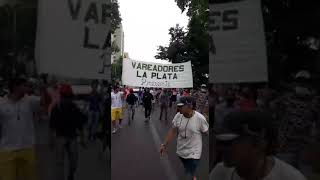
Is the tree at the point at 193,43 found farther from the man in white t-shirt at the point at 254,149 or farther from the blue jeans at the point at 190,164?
the man in white t-shirt at the point at 254,149

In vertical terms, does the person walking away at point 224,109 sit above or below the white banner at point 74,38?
below

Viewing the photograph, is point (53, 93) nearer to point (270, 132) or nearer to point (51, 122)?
point (51, 122)

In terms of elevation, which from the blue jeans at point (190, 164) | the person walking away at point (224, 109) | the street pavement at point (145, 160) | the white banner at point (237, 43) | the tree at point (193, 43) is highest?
the tree at point (193, 43)

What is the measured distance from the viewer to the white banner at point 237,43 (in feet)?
8.59

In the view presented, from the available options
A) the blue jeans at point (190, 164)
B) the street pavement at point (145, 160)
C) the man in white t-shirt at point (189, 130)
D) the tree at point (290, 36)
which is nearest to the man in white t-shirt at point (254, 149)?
the tree at point (290, 36)

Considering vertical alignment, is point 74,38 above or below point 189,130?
above

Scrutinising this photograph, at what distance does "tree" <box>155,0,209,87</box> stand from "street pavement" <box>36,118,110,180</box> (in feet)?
6.95

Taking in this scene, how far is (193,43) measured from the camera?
11.2 meters

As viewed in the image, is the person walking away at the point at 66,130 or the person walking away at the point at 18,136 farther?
the person walking away at the point at 18,136

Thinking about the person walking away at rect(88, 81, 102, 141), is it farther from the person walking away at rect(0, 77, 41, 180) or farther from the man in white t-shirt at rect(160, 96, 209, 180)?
the man in white t-shirt at rect(160, 96, 209, 180)

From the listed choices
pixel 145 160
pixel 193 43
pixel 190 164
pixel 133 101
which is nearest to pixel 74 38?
pixel 190 164

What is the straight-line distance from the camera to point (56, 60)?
3074 millimetres

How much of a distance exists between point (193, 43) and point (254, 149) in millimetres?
8981

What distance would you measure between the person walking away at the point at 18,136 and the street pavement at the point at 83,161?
0.06 meters
